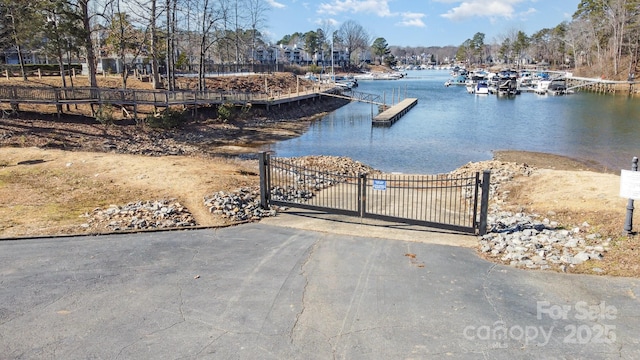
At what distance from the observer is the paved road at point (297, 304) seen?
616cm

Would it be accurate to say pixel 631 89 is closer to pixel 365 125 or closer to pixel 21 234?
pixel 365 125

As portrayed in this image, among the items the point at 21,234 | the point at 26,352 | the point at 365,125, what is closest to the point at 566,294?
the point at 26,352

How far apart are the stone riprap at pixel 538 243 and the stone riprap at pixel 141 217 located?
24.0 feet

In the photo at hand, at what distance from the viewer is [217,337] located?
21.1 ft

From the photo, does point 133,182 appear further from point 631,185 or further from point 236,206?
point 631,185

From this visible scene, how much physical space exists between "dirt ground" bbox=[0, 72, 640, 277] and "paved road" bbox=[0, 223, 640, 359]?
1777mm

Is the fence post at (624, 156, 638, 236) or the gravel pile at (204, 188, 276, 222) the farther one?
the gravel pile at (204, 188, 276, 222)

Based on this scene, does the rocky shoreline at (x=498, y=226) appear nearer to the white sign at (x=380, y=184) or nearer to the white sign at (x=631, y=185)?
the white sign at (x=631, y=185)

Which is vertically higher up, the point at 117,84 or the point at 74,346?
the point at 117,84

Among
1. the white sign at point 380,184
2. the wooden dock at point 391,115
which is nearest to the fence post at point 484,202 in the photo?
the white sign at point 380,184

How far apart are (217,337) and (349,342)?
1.87 meters

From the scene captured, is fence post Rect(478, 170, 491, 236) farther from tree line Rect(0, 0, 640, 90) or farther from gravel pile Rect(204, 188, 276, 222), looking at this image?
tree line Rect(0, 0, 640, 90)

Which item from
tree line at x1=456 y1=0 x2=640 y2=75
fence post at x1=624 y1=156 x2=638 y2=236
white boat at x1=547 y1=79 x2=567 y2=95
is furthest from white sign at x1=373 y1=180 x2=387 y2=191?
tree line at x1=456 y1=0 x2=640 y2=75

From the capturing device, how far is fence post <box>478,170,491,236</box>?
A: 988cm
